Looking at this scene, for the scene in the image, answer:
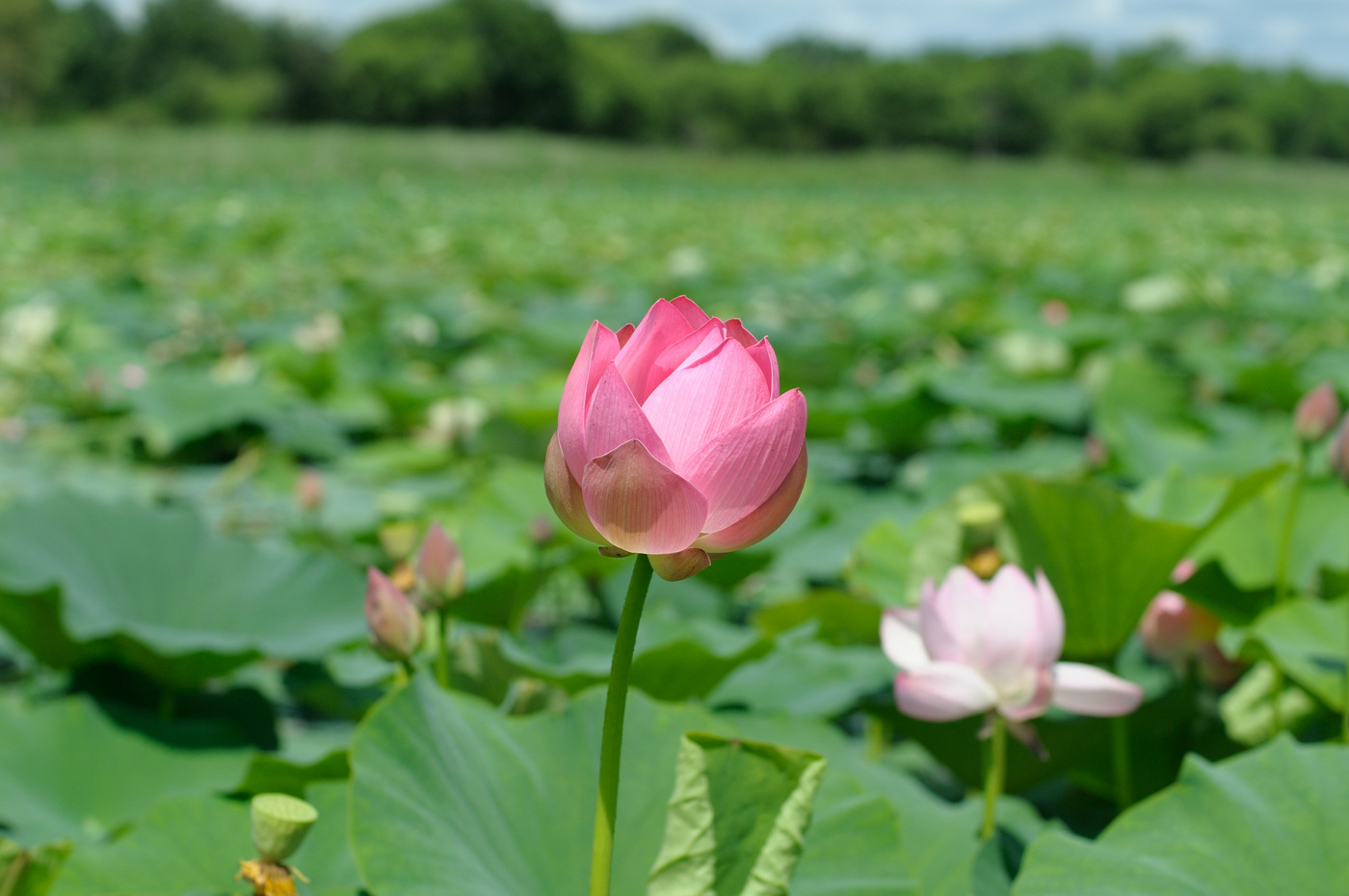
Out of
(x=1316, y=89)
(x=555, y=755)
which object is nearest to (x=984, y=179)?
(x=555, y=755)

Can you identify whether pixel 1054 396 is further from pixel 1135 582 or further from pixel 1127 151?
pixel 1127 151

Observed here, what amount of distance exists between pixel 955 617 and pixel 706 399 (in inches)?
11.5

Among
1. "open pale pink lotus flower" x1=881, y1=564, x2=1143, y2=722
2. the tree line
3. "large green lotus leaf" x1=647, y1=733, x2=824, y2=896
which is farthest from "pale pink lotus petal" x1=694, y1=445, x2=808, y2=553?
the tree line

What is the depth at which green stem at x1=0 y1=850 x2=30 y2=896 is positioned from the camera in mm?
557

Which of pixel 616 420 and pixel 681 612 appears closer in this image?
pixel 616 420

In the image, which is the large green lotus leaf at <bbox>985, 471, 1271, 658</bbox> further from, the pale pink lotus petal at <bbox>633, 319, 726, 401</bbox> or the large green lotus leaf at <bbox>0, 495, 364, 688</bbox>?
the large green lotus leaf at <bbox>0, 495, 364, 688</bbox>

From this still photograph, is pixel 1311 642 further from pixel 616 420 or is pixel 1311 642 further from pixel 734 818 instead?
pixel 616 420

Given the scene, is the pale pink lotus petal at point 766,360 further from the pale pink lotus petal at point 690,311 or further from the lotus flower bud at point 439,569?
the lotus flower bud at point 439,569

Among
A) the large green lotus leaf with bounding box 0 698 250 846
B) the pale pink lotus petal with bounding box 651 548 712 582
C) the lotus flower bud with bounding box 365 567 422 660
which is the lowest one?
the large green lotus leaf with bounding box 0 698 250 846

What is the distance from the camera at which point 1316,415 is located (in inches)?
33.9

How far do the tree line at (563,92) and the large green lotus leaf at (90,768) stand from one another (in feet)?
111

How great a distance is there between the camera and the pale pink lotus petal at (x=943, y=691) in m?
0.59

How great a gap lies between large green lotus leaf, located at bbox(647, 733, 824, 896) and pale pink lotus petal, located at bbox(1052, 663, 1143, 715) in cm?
21

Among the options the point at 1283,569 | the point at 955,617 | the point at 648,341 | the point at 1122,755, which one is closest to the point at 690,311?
the point at 648,341
